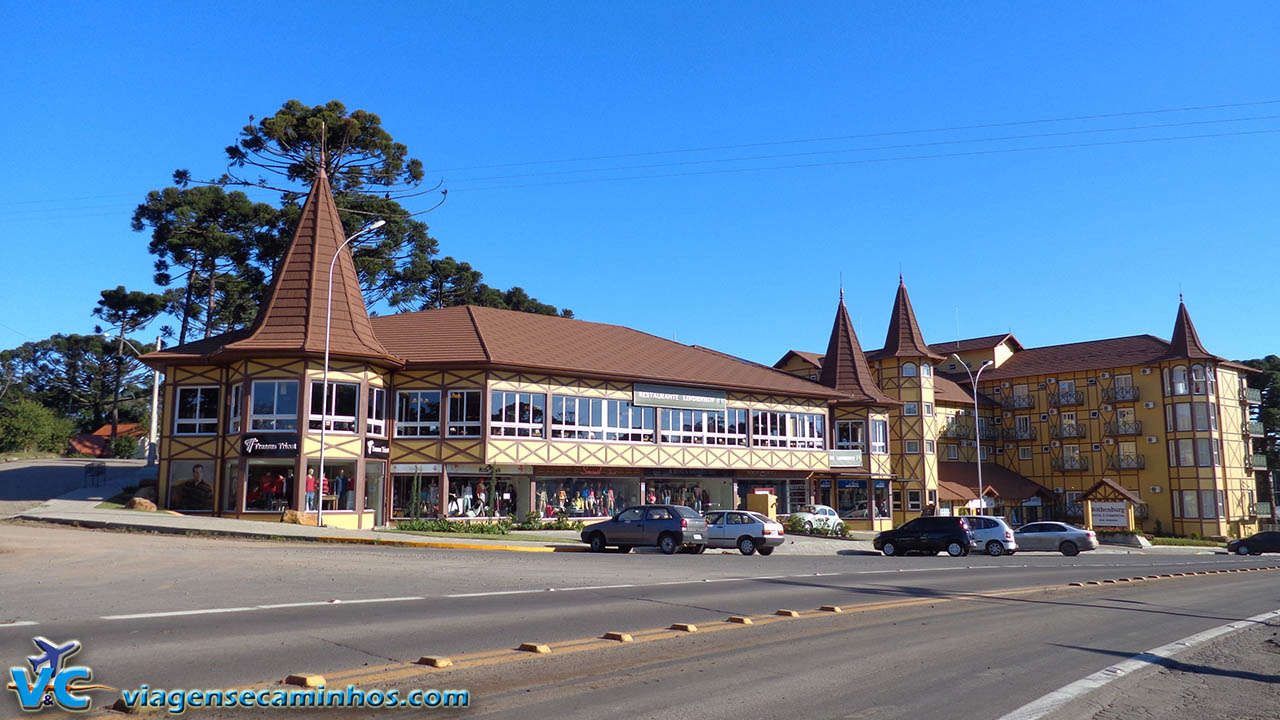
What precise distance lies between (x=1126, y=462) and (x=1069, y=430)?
4.09 meters

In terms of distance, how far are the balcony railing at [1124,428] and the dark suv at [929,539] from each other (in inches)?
1365

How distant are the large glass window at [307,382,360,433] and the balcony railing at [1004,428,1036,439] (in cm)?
5001

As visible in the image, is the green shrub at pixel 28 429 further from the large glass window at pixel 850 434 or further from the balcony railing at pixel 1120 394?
the balcony railing at pixel 1120 394

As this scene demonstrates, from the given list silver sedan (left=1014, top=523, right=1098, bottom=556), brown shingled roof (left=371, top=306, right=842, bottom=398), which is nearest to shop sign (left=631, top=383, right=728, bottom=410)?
brown shingled roof (left=371, top=306, right=842, bottom=398)

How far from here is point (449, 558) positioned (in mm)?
21766

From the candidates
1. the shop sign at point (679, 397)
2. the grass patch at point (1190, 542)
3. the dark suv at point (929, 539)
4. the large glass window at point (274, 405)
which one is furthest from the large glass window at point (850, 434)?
the large glass window at point (274, 405)

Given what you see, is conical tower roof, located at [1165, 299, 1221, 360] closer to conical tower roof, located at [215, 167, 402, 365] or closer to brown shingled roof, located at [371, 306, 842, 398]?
brown shingled roof, located at [371, 306, 842, 398]

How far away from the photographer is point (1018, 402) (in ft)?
221

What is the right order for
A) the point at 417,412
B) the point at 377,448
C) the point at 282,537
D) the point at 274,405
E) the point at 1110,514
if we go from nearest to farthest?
the point at 282,537, the point at 274,405, the point at 377,448, the point at 417,412, the point at 1110,514

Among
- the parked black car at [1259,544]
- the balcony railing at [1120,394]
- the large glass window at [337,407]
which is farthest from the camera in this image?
the balcony railing at [1120,394]

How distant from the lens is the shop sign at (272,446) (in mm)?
31375

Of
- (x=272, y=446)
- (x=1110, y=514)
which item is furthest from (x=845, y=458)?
(x=272, y=446)

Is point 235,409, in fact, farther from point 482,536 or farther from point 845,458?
point 845,458

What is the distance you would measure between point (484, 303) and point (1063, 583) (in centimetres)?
4991
